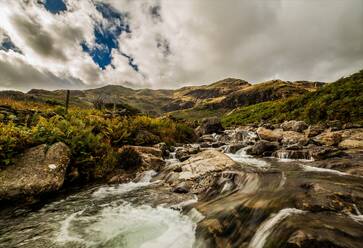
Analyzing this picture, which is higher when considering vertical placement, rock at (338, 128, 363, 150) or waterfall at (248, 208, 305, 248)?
rock at (338, 128, 363, 150)

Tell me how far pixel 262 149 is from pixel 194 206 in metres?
11.9

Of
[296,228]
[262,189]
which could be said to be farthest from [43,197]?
[296,228]

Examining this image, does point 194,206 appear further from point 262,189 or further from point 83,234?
point 83,234

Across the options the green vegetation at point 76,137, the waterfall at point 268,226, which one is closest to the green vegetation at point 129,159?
the green vegetation at point 76,137

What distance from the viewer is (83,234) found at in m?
6.24

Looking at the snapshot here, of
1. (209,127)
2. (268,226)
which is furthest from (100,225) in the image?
(209,127)

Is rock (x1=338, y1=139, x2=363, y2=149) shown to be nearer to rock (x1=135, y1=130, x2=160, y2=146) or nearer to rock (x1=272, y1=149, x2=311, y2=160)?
rock (x1=272, y1=149, x2=311, y2=160)

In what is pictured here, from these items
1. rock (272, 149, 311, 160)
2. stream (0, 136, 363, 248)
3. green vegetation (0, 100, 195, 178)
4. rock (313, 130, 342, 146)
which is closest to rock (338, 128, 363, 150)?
rock (313, 130, 342, 146)

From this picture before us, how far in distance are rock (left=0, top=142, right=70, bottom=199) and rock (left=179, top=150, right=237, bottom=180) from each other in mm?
5445

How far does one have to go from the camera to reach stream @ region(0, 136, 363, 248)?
469 centimetres

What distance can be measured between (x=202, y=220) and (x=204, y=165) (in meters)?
4.85

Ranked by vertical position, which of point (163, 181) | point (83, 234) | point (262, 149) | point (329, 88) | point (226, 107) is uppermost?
point (226, 107)

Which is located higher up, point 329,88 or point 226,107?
point 226,107

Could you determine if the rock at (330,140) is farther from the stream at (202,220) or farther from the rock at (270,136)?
the stream at (202,220)
